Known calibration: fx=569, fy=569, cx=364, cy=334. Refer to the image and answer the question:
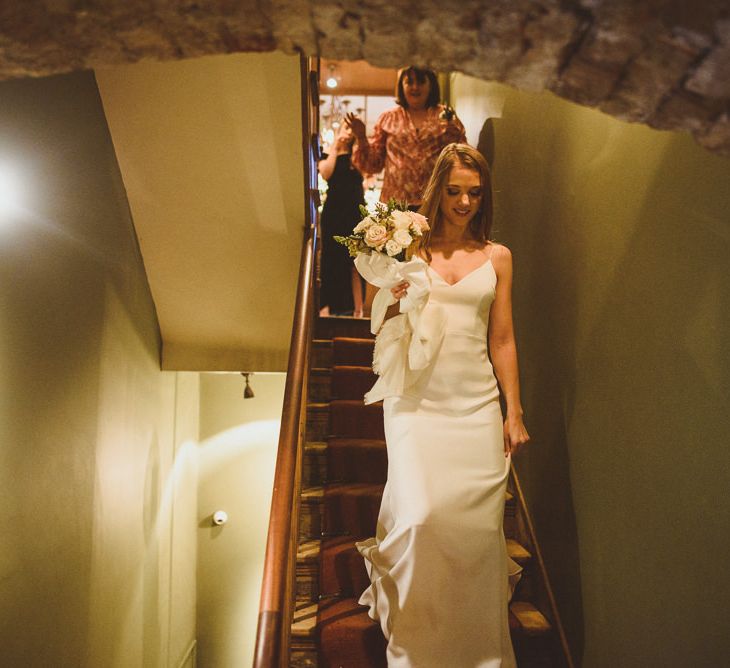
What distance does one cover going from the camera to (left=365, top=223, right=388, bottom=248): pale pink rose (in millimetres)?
2205

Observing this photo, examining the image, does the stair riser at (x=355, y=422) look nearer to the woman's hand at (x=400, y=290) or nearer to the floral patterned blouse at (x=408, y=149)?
the woman's hand at (x=400, y=290)

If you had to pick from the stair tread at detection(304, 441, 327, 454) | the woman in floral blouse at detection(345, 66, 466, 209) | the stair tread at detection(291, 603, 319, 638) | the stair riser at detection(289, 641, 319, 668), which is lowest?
the stair riser at detection(289, 641, 319, 668)

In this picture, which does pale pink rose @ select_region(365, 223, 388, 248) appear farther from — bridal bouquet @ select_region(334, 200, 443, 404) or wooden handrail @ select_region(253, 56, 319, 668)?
wooden handrail @ select_region(253, 56, 319, 668)

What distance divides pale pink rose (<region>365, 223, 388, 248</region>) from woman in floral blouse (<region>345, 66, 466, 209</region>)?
225cm

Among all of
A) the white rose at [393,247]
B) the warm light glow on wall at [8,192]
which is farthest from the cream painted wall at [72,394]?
the white rose at [393,247]

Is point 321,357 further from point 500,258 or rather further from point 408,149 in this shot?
point 500,258

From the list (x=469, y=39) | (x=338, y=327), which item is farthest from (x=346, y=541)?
(x=469, y=39)

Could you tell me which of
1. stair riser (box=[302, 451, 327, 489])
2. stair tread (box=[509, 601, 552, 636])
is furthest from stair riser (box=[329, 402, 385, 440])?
stair tread (box=[509, 601, 552, 636])

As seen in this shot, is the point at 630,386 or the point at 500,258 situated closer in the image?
the point at 630,386

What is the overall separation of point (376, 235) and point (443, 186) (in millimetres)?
476

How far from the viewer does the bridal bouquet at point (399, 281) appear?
2227 millimetres

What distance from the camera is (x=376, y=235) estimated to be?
221cm

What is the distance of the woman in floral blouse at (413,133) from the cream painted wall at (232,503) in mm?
3200

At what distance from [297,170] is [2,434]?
2436 mm
